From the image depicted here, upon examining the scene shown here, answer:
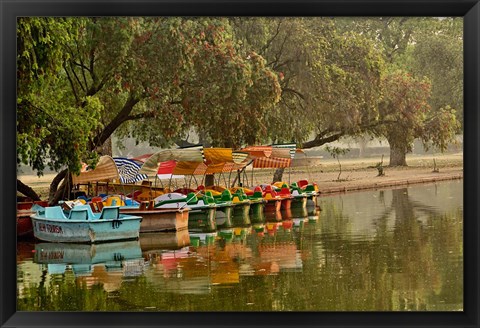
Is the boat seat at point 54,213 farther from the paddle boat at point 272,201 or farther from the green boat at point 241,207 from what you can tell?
the paddle boat at point 272,201

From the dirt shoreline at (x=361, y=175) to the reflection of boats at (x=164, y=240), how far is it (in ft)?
36.7

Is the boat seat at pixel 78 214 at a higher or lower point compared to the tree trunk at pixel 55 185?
lower

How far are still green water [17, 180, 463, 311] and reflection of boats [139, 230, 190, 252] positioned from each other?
2 cm

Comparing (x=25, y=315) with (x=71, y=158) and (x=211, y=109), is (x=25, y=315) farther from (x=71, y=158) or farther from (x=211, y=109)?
(x=211, y=109)

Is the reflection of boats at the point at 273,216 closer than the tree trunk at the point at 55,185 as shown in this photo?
No

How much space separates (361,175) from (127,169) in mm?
15943

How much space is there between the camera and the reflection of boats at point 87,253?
13.8 m

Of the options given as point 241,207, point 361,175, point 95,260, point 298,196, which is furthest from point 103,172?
point 361,175

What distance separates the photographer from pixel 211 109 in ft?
70.4

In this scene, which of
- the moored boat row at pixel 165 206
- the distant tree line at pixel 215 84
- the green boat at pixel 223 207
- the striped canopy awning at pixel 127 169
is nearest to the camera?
the distant tree line at pixel 215 84

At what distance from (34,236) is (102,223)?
148cm

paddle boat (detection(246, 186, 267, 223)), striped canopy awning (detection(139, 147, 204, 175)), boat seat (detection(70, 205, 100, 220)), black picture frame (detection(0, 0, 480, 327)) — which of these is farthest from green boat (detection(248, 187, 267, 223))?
black picture frame (detection(0, 0, 480, 327))
